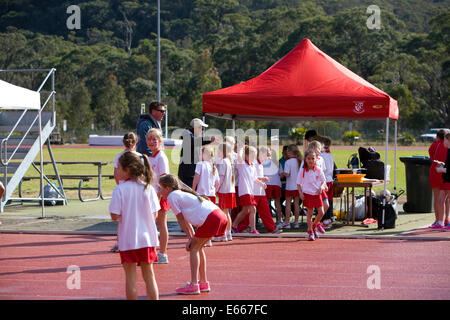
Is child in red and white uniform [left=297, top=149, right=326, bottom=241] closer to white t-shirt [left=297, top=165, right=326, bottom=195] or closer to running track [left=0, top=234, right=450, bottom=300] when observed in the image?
white t-shirt [left=297, top=165, right=326, bottom=195]

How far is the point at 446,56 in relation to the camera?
72.6 m

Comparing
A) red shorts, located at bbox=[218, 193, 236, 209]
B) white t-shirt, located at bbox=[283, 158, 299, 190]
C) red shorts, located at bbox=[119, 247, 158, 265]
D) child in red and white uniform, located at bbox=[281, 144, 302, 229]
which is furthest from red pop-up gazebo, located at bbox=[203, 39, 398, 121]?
red shorts, located at bbox=[119, 247, 158, 265]

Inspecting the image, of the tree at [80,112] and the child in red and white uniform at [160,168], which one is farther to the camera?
the tree at [80,112]

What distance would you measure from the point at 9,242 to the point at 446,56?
225ft

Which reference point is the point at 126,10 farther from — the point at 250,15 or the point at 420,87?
the point at 420,87

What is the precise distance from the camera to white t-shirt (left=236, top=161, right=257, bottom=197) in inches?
459

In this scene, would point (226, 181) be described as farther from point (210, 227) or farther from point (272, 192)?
point (210, 227)

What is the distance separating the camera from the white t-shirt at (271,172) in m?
12.7

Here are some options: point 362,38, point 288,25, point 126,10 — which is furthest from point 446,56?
point 126,10

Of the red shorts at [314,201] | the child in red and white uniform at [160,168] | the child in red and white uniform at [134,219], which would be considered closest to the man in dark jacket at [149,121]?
the child in red and white uniform at [160,168]

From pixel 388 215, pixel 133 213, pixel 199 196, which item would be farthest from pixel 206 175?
pixel 133 213

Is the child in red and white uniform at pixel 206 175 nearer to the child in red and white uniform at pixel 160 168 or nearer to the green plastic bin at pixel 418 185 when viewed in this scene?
the child in red and white uniform at pixel 160 168

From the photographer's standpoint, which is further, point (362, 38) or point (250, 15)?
point (250, 15)
